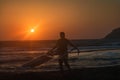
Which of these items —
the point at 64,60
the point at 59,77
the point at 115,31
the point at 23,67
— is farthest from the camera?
the point at 115,31

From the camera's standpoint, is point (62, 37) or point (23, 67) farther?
point (23, 67)

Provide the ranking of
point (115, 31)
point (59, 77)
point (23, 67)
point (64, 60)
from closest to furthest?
point (64, 60) → point (59, 77) → point (23, 67) → point (115, 31)

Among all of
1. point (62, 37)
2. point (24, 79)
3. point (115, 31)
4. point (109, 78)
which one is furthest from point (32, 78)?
point (115, 31)

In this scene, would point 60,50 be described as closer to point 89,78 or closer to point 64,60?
point 64,60

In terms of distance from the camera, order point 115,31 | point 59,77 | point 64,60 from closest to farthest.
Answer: point 64,60 < point 59,77 < point 115,31

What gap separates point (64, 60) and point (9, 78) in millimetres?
3534

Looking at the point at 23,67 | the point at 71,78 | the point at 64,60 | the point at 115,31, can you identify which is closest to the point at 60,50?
the point at 64,60

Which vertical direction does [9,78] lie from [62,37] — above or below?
below

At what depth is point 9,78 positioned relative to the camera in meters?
17.9

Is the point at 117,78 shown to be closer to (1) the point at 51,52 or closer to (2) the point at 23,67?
(1) the point at 51,52

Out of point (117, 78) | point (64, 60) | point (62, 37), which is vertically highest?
point (62, 37)

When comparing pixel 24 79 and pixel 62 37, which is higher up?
pixel 62 37

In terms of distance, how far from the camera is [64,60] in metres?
16.4

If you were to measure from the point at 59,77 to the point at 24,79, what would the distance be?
75.0 inches
